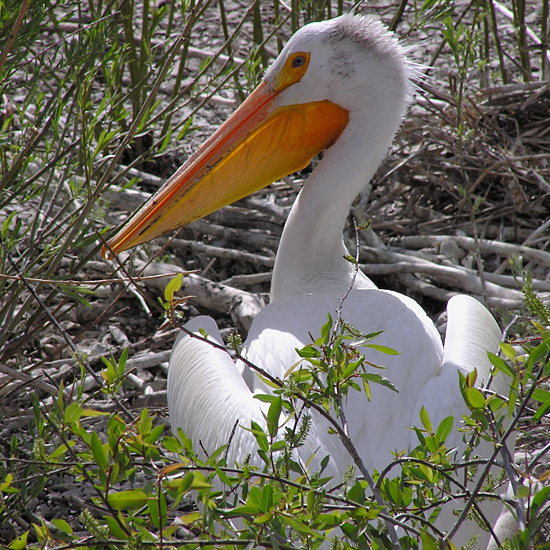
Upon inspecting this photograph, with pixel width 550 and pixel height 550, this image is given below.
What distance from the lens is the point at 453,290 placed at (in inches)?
131

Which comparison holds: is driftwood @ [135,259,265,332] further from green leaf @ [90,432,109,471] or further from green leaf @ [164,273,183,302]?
green leaf @ [90,432,109,471]

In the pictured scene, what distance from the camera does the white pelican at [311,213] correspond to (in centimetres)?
197

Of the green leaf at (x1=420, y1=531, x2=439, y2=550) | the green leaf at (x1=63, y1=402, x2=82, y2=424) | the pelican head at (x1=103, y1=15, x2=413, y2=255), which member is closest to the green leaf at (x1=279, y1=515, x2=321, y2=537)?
the green leaf at (x1=420, y1=531, x2=439, y2=550)

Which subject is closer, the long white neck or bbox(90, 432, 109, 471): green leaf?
bbox(90, 432, 109, 471): green leaf

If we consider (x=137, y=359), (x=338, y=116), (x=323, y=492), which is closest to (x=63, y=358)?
(x=137, y=359)

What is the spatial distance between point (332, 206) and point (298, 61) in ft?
1.79

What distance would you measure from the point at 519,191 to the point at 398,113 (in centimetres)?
143

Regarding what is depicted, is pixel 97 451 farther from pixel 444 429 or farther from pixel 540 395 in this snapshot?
pixel 540 395

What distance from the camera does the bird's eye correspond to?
2273 mm

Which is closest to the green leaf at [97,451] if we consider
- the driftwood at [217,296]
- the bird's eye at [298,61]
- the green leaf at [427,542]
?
the green leaf at [427,542]

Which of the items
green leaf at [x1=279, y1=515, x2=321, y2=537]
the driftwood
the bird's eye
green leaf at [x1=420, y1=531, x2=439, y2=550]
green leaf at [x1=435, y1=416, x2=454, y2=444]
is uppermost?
the bird's eye

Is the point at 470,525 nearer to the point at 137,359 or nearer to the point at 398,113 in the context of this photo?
the point at 398,113

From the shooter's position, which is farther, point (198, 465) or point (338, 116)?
point (338, 116)

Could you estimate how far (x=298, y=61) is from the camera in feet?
7.47
